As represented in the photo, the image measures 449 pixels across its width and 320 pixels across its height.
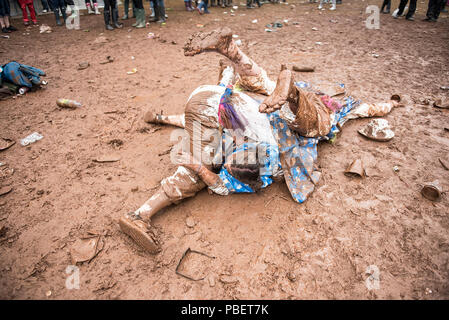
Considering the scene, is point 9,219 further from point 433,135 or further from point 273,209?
point 433,135

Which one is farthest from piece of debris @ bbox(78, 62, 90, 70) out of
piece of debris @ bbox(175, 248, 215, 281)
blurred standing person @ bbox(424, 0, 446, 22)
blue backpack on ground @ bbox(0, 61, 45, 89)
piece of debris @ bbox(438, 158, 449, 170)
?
blurred standing person @ bbox(424, 0, 446, 22)

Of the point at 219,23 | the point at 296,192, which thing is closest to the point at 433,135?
the point at 296,192

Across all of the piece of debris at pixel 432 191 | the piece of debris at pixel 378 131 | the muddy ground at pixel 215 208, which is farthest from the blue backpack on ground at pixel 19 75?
the piece of debris at pixel 432 191

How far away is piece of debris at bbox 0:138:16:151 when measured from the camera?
2.97m

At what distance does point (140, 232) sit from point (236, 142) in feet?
3.43

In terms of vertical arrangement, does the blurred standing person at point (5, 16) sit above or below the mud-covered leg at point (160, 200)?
above

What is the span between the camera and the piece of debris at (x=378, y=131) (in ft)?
9.00

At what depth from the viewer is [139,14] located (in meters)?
6.92

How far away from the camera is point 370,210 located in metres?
2.09

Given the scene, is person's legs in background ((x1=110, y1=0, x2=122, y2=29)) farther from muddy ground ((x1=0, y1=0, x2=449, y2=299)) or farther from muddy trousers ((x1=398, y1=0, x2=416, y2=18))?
muddy trousers ((x1=398, y1=0, x2=416, y2=18))

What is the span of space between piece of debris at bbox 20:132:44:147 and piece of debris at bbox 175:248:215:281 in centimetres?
258

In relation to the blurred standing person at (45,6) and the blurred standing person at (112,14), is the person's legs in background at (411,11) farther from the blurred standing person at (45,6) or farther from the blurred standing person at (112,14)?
the blurred standing person at (45,6)

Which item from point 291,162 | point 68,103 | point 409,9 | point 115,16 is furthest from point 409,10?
point 68,103
